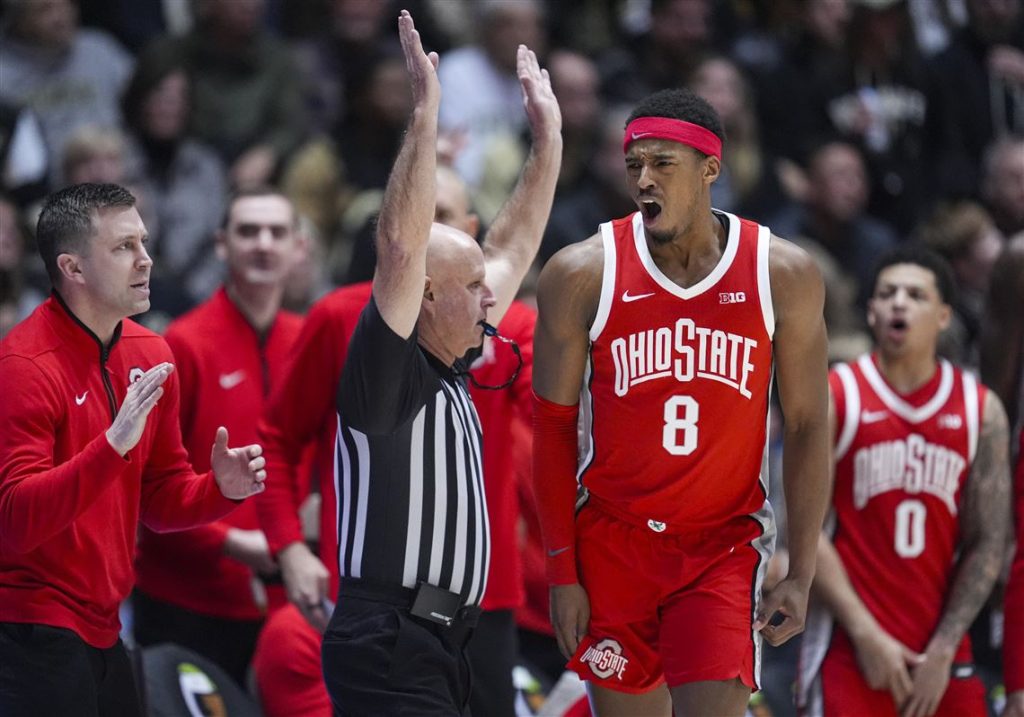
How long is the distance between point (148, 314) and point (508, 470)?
113 inches

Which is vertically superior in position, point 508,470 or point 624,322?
point 624,322

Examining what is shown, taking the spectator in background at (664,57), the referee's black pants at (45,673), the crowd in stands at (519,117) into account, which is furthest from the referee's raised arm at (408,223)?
the spectator in background at (664,57)

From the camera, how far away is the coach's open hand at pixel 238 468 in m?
A: 4.93

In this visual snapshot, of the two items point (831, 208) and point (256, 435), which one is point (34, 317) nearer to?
point (256, 435)

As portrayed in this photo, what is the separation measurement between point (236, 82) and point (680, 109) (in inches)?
214

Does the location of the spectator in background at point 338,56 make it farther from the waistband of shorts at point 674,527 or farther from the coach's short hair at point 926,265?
the waistband of shorts at point 674,527

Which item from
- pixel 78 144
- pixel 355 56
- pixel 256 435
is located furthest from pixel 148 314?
pixel 355 56

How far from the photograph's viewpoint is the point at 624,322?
504 centimetres

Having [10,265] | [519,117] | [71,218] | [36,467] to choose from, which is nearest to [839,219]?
[519,117]

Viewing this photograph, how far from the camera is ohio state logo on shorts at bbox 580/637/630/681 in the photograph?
5.15m

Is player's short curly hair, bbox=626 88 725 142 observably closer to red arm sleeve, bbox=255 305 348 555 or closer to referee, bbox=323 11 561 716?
referee, bbox=323 11 561 716

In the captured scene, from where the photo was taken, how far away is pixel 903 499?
6555mm

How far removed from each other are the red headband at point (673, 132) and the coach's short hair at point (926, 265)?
6.84ft

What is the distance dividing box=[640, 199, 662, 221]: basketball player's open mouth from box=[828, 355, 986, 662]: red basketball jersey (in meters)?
1.99
